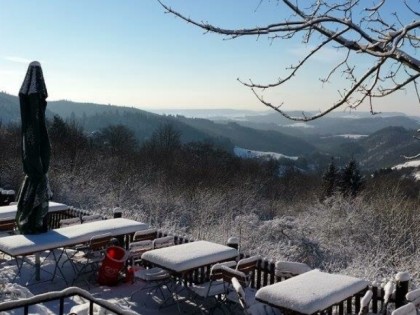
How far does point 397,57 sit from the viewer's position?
2.70 metres

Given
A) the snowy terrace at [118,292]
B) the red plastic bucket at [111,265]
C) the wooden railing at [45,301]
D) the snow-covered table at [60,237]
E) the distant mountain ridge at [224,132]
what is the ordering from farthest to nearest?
1. the distant mountain ridge at [224,132]
2. the red plastic bucket at [111,265]
3. the snow-covered table at [60,237]
4. the snowy terrace at [118,292]
5. the wooden railing at [45,301]


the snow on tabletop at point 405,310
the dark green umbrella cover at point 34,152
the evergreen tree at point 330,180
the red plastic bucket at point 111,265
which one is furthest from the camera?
the evergreen tree at point 330,180

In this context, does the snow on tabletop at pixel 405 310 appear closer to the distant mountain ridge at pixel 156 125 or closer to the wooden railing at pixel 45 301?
the wooden railing at pixel 45 301

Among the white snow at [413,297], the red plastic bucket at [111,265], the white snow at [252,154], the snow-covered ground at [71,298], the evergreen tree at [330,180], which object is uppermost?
the white snow at [413,297]

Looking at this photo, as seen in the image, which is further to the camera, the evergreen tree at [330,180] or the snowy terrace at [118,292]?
the evergreen tree at [330,180]

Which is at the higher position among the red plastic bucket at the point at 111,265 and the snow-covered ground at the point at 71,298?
the red plastic bucket at the point at 111,265

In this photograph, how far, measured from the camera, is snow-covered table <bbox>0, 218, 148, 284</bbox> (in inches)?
282

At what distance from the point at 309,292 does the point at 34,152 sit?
517 centimetres

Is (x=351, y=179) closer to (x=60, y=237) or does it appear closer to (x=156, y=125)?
(x=60, y=237)

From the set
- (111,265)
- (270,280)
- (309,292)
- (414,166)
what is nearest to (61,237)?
(111,265)

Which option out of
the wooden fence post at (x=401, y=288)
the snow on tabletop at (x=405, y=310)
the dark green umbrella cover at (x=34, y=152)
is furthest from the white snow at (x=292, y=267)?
the dark green umbrella cover at (x=34, y=152)

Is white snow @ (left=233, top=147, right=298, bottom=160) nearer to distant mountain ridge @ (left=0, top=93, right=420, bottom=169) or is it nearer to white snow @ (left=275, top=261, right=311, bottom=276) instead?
distant mountain ridge @ (left=0, top=93, right=420, bottom=169)

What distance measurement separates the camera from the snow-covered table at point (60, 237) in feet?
23.5

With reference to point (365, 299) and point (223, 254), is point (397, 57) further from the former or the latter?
point (223, 254)
